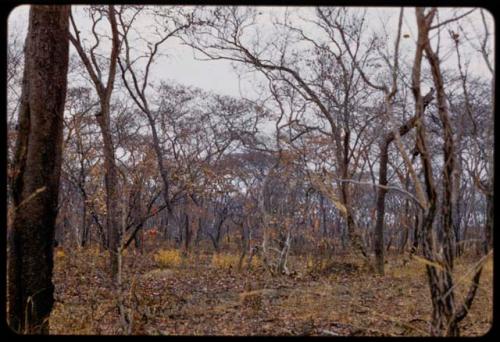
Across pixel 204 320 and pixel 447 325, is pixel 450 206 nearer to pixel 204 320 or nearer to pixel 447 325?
pixel 447 325

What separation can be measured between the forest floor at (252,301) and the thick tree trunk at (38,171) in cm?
25

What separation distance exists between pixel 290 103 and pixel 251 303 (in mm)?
4434

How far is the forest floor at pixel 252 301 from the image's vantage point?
9.50ft

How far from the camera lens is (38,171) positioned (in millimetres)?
2682

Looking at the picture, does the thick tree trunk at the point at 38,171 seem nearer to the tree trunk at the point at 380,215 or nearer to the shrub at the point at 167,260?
the shrub at the point at 167,260

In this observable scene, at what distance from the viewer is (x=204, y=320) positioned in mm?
3594

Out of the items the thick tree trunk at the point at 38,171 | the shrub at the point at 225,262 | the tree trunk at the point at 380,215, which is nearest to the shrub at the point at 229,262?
the shrub at the point at 225,262

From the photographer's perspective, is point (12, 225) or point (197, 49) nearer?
point (12, 225)

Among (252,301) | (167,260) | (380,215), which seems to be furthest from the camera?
(167,260)

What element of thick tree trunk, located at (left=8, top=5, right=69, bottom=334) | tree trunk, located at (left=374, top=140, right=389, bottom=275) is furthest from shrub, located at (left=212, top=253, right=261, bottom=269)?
thick tree trunk, located at (left=8, top=5, right=69, bottom=334)

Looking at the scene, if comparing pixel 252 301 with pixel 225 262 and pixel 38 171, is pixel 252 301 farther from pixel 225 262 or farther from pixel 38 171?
pixel 225 262

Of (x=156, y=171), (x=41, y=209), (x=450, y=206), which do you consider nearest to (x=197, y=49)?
(x=156, y=171)

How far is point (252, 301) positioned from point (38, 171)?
1.97 metres

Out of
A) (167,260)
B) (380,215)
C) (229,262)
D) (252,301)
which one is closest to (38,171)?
(252,301)
